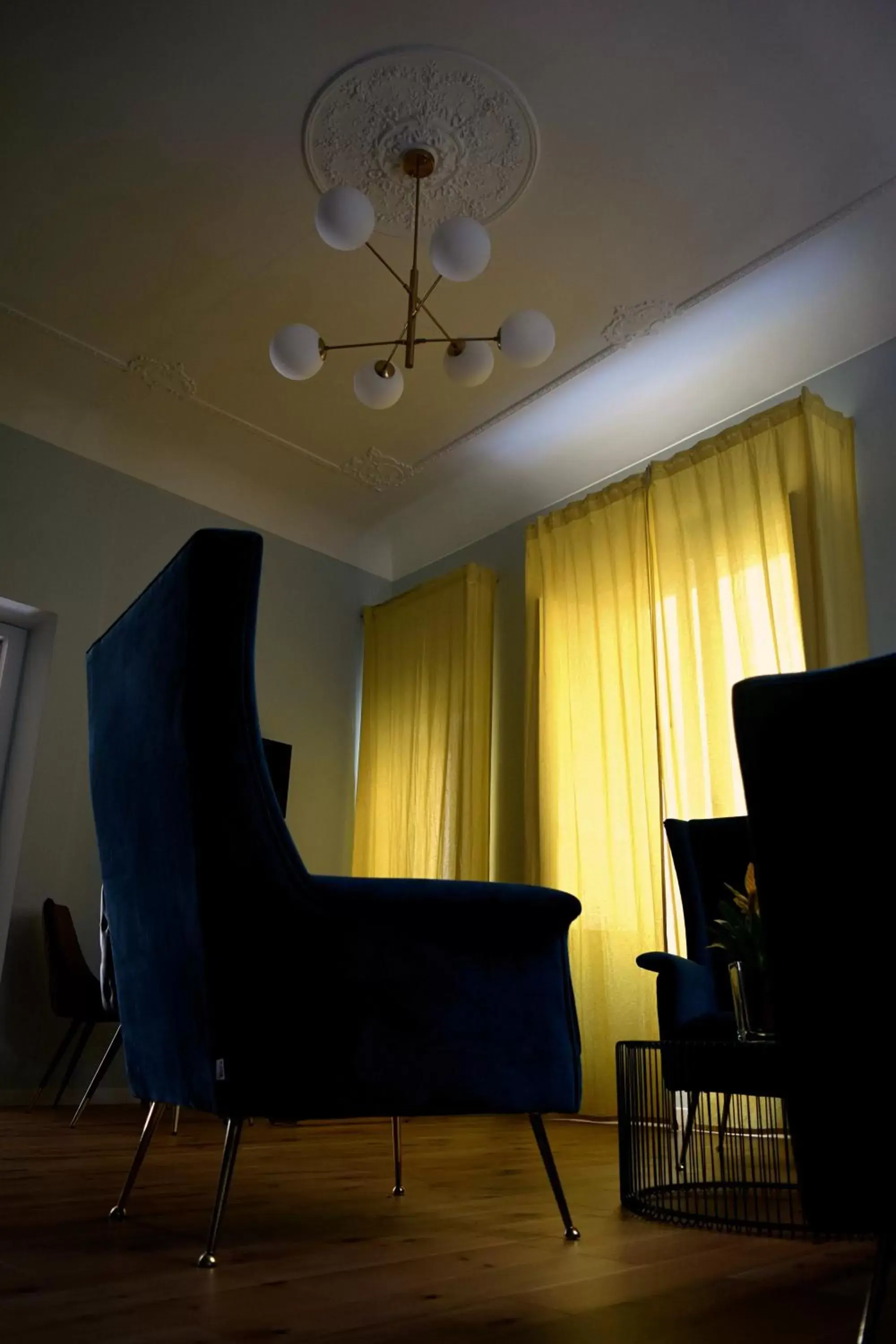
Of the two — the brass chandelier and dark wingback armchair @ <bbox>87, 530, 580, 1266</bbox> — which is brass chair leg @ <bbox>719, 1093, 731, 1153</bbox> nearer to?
dark wingback armchair @ <bbox>87, 530, 580, 1266</bbox>

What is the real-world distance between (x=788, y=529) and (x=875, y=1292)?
3383 millimetres

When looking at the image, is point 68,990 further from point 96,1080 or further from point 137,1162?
point 137,1162

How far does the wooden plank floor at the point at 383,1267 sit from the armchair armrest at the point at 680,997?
0.39m

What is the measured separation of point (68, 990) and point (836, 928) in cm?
362

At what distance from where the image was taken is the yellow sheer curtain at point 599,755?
415cm

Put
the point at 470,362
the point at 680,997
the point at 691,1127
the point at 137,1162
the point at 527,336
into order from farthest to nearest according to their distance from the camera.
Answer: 1. the point at 470,362
2. the point at 527,336
3. the point at 680,997
4. the point at 691,1127
5. the point at 137,1162

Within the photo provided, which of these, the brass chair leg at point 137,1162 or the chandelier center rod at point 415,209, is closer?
the brass chair leg at point 137,1162

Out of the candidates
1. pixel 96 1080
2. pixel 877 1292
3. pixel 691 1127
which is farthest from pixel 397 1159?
pixel 96 1080

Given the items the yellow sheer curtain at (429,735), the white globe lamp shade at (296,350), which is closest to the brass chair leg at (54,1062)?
the yellow sheer curtain at (429,735)

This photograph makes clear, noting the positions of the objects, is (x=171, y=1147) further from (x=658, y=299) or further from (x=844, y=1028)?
(x=658, y=299)

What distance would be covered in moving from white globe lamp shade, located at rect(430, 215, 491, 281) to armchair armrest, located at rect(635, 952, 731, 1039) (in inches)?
78.9

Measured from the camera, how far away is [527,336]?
308cm

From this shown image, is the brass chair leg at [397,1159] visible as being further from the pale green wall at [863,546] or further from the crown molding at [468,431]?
the crown molding at [468,431]

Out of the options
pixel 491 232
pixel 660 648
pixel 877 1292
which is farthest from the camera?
pixel 660 648
